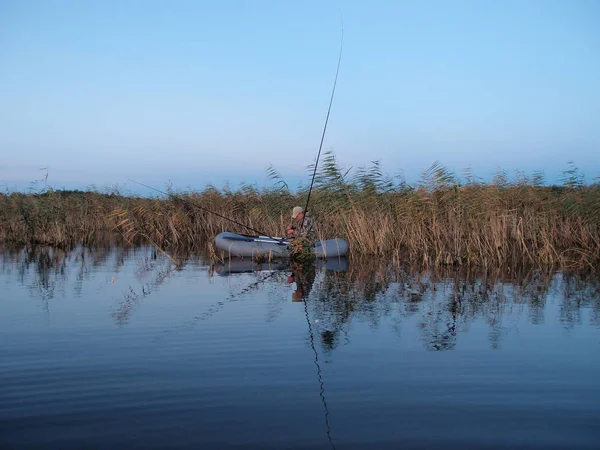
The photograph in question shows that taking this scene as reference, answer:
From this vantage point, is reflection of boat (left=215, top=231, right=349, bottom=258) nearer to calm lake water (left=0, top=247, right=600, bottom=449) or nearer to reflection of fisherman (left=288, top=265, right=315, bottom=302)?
reflection of fisherman (left=288, top=265, right=315, bottom=302)

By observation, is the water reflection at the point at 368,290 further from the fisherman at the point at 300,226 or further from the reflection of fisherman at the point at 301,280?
the fisherman at the point at 300,226

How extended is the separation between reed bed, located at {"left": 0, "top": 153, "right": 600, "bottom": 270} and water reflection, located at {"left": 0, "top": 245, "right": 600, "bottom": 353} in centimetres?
93

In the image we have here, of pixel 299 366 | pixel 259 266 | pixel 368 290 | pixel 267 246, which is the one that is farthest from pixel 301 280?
pixel 299 366

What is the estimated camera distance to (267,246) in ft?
43.4

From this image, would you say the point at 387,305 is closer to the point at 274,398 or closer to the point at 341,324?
the point at 341,324

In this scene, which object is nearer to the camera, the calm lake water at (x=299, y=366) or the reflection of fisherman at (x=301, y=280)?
the calm lake water at (x=299, y=366)

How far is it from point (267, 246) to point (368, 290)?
437 centimetres

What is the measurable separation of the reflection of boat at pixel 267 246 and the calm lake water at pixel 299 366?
137 inches

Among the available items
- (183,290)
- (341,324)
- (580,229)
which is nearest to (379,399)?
(341,324)

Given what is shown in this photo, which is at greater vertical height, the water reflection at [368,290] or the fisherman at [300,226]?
the fisherman at [300,226]

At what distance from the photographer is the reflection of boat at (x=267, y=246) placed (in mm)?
13008

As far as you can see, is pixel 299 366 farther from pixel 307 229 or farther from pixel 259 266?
pixel 307 229

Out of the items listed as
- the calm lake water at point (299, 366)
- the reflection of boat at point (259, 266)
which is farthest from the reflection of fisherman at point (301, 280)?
the reflection of boat at point (259, 266)

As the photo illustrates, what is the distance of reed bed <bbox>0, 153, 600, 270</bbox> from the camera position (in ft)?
40.0
